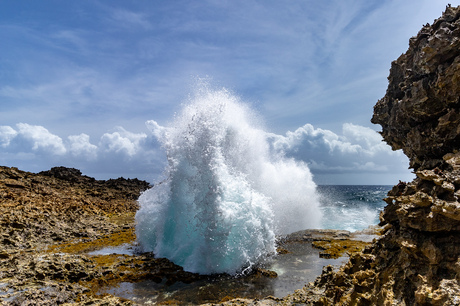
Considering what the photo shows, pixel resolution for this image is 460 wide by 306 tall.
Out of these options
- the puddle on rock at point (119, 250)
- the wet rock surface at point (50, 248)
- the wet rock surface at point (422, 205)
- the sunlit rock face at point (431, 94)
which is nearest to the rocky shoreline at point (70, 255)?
the wet rock surface at point (50, 248)

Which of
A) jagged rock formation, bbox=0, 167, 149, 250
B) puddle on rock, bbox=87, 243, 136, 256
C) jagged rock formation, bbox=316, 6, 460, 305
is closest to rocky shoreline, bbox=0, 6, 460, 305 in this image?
jagged rock formation, bbox=316, 6, 460, 305

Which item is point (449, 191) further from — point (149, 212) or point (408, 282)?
point (149, 212)

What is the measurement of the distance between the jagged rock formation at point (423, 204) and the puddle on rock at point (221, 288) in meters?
1.85

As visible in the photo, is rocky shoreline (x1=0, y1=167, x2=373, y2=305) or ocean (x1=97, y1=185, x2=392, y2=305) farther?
ocean (x1=97, y1=185, x2=392, y2=305)

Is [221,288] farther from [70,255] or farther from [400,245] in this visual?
[400,245]

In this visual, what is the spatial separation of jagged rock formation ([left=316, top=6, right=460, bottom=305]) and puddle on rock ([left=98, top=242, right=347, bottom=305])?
1846 millimetres

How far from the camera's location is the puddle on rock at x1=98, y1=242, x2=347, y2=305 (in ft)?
28.4

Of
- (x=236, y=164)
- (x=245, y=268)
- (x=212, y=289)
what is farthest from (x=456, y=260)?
(x=236, y=164)

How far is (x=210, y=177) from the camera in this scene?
13023mm

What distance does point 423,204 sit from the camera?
5.45 m

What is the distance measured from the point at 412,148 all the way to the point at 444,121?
82.2 inches

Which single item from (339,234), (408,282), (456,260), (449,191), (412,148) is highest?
(412,148)

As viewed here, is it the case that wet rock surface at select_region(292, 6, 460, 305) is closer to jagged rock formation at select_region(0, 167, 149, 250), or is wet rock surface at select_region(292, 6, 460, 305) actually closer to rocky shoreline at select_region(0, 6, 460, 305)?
rocky shoreline at select_region(0, 6, 460, 305)

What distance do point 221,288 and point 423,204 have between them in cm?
699
